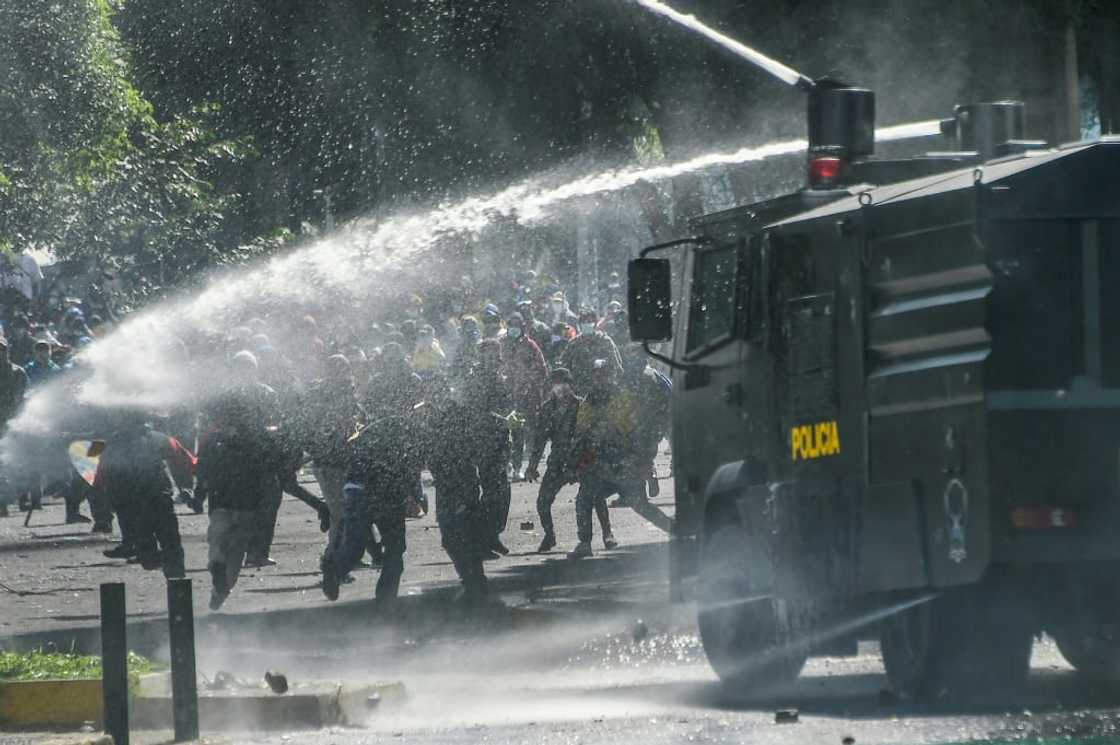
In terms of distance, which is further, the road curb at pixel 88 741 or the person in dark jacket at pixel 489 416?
the person in dark jacket at pixel 489 416

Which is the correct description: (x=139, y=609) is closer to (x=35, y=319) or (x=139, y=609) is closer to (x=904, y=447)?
(x=904, y=447)

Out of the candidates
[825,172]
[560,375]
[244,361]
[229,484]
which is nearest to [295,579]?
[229,484]

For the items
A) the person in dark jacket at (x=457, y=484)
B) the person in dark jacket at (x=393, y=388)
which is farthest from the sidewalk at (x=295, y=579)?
the person in dark jacket at (x=393, y=388)

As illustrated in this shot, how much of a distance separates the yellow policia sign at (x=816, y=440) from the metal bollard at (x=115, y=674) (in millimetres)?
2967

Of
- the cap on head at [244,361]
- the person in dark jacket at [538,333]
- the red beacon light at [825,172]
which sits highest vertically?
the person in dark jacket at [538,333]

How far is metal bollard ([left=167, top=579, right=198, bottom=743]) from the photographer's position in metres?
9.52

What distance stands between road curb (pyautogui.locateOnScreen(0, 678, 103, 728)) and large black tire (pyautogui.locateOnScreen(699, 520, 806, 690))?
2951 millimetres

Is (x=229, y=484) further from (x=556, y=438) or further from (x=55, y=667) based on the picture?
(x=55, y=667)

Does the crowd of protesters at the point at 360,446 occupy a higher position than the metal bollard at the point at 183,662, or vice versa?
the crowd of protesters at the point at 360,446

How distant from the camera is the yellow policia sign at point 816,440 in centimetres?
929

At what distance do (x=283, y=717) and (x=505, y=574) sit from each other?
265 inches

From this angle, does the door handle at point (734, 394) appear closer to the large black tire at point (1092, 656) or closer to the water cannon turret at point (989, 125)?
the water cannon turret at point (989, 125)

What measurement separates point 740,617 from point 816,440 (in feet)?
4.47

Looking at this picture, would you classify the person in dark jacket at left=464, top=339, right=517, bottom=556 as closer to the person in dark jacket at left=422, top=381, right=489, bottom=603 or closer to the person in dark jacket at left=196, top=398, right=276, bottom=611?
the person in dark jacket at left=422, top=381, right=489, bottom=603
